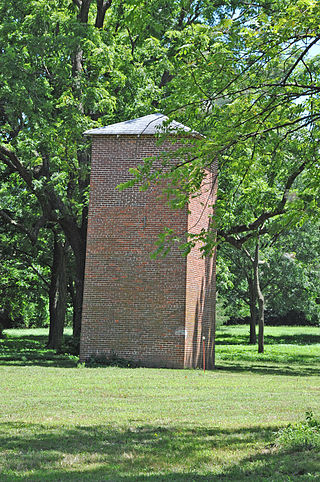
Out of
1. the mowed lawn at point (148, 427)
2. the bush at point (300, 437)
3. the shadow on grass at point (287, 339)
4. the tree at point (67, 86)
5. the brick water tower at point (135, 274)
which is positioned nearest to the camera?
the mowed lawn at point (148, 427)

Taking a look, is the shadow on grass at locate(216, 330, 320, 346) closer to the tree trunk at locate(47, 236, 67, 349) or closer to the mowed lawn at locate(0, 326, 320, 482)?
the tree trunk at locate(47, 236, 67, 349)

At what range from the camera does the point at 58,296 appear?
99.5 ft

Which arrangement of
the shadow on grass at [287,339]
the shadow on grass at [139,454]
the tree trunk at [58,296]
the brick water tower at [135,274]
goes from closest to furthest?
1. the shadow on grass at [139,454]
2. the brick water tower at [135,274]
3. the tree trunk at [58,296]
4. the shadow on grass at [287,339]

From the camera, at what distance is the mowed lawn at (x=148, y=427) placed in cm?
634

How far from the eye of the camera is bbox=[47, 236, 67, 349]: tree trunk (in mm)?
29984

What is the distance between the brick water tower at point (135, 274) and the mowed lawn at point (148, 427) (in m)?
3.46

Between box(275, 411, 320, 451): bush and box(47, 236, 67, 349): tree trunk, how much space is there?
2200cm

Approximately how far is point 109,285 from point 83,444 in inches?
529

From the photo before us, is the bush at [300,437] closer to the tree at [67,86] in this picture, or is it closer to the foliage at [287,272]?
the tree at [67,86]

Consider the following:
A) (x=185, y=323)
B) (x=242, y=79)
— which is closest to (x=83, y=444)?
(x=242, y=79)

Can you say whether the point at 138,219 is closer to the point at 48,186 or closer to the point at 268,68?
the point at 48,186

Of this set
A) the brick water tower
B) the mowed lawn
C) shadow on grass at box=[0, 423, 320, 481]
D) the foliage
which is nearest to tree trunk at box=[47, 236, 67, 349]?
the brick water tower

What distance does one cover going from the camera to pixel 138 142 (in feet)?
69.9

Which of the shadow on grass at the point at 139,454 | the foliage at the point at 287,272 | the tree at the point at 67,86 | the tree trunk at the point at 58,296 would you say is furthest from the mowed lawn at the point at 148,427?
the foliage at the point at 287,272
